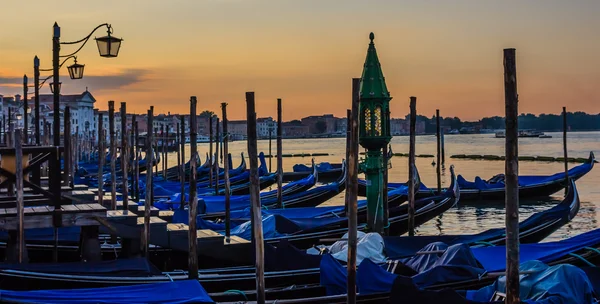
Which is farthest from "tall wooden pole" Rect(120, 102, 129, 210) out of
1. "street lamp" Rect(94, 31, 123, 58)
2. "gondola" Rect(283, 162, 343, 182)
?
"gondola" Rect(283, 162, 343, 182)

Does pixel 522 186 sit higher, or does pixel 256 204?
pixel 256 204

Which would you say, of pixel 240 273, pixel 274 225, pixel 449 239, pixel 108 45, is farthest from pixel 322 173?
pixel 108 45

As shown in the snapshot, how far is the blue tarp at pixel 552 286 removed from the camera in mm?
4781

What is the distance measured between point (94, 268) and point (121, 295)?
1.23 meters

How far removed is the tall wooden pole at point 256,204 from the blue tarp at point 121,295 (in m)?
0.45

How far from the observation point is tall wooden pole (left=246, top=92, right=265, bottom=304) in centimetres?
503

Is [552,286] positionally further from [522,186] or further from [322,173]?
[322,173]

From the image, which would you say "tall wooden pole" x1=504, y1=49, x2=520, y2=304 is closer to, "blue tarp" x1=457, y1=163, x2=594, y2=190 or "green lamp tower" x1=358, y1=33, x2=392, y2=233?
"green lamp tower" x1=358, y1=33, x2=392, y2=233

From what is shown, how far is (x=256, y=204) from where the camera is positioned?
5.14 m

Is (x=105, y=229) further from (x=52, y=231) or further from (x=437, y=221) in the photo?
(x=437, y=221)

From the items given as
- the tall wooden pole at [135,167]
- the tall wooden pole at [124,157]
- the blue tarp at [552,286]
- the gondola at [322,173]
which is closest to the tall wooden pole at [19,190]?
the tall wooden pole at [124,157]

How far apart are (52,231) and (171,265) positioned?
136cm

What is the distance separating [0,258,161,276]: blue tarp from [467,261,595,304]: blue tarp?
2.56 m

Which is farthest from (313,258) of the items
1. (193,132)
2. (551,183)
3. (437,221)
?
(551,183)
